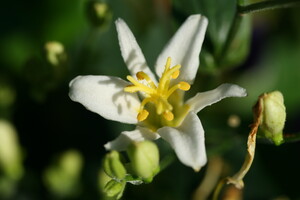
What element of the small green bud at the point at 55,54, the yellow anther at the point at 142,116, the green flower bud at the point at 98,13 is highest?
the green flower bud at the point at 98,13

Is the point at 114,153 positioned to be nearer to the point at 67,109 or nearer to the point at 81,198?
the point at 81,198

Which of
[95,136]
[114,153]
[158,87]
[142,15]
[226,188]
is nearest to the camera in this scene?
[114,153]

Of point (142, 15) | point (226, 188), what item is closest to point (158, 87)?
point (226, 188)

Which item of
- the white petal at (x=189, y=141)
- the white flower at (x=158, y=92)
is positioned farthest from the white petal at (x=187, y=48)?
the white petal at (x=189, y=141)

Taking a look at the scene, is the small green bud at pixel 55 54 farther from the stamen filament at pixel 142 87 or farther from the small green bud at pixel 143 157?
the small green bud at pixel 143 157

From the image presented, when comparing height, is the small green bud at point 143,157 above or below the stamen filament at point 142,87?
below

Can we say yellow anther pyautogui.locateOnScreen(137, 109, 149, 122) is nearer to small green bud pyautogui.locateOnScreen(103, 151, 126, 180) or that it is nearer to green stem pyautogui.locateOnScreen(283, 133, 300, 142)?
small green bud pyautogui.locateOnScreen(103, 151, 126, 180)
